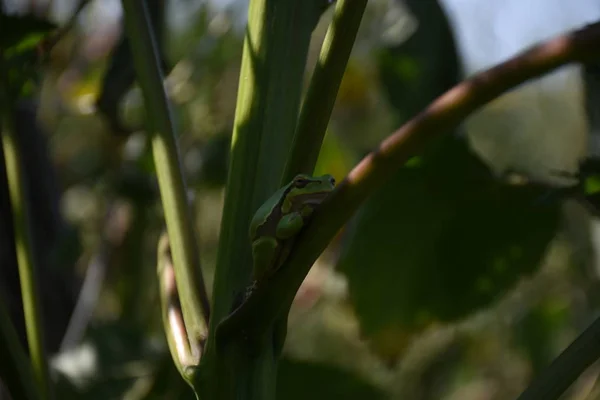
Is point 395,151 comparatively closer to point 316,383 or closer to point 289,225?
point 289,225

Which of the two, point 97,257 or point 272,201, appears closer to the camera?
point 272,201

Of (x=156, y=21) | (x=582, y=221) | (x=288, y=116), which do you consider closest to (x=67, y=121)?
(x=582, y=221)

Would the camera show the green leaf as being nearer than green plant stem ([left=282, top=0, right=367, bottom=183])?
No

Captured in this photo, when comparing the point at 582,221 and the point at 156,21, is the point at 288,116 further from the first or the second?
the point at 582,221

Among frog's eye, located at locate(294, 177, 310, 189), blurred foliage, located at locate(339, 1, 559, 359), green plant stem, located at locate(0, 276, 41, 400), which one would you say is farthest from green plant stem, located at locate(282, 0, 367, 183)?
blurred foliage, located at locate(339, 1, 559, 359)

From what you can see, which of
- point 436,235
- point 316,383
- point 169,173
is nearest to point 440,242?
point 436,235

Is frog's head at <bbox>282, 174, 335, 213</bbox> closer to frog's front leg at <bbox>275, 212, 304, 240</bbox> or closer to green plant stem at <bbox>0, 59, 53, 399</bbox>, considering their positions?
frog's front leg at <bbox>275, 212, 304, 240</bbox>

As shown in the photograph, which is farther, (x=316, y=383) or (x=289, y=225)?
(x=316, y=383)
